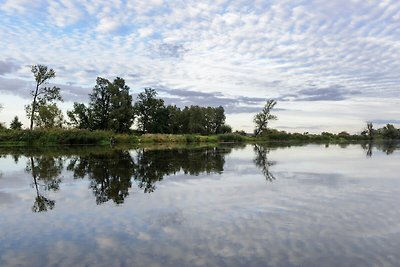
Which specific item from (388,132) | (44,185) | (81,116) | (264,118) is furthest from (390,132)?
(44,185)

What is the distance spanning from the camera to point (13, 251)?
243 inches

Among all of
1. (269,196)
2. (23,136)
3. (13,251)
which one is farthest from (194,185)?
(23,136)

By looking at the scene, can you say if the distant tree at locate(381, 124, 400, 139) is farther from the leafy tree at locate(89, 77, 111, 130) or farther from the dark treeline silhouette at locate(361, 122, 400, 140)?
the leafy tree at locate(89, 77, 111, 130)

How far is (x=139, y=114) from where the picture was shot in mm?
84125

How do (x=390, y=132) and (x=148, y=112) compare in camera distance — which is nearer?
(x=148, y=112)

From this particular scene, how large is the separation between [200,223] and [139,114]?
77.8 metres

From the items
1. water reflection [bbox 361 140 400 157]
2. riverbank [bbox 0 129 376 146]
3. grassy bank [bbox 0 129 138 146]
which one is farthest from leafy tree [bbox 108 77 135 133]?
water reflection [bbox 361 140 400 157]

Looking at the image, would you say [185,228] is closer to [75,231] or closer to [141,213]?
[141,213]

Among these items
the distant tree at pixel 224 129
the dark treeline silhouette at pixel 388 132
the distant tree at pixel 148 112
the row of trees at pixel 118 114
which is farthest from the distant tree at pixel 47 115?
the dark treeline silhouette at pixel 388 132

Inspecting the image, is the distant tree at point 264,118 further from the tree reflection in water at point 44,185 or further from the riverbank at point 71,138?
the tree reflection in water at point 44,185

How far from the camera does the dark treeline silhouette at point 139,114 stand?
7081 cm

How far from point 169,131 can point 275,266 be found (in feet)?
269

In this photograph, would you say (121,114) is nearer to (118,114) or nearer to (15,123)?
(118,114)

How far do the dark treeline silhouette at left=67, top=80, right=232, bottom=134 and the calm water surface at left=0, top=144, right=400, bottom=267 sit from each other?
5745 centimetres
